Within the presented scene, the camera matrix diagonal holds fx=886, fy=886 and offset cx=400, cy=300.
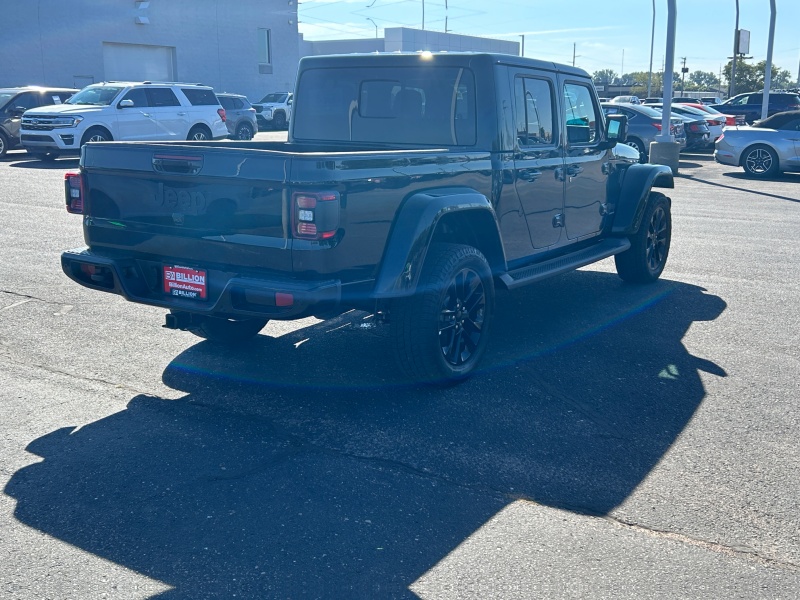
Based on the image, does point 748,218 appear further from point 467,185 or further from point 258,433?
point 258,433

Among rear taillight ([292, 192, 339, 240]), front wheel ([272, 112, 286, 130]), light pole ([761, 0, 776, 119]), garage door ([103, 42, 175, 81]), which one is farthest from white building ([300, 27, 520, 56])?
rear taillight ([292, 192, 339, 240])

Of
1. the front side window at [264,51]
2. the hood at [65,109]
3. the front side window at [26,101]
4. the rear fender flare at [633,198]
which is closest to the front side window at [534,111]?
the rear fender flare at [633,198]

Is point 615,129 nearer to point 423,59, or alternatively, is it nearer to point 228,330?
point 423,59

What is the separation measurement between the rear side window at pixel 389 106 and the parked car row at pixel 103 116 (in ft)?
48.6

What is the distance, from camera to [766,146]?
19.3m

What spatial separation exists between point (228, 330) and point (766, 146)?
16.5 metres

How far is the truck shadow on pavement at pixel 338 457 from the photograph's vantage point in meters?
3.45

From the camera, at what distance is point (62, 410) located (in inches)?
194

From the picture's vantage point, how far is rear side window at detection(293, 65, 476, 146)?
6.00 m

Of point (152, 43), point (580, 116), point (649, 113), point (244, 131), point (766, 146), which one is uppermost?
point (152, 43)

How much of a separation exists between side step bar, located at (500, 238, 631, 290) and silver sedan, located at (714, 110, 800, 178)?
1289cm

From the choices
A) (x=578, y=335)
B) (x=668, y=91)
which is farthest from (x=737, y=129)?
(x=578, y=335)

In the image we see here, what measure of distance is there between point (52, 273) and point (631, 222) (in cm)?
536

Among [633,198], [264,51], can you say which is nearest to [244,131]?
[264,51]
